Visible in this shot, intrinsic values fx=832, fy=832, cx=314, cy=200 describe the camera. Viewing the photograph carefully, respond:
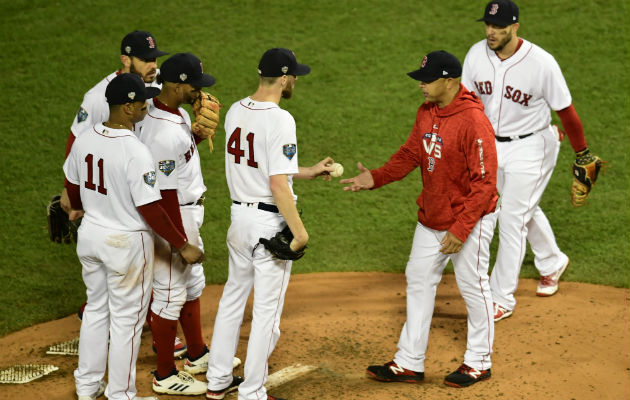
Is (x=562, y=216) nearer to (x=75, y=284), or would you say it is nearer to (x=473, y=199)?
(x=473, y=199)

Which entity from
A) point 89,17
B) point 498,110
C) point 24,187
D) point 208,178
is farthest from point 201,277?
point 89,17

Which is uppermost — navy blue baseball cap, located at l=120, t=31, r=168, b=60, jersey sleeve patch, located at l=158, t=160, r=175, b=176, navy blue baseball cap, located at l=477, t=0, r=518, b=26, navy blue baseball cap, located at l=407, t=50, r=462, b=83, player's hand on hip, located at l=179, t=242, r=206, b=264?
navy blue baseball cap, located at l=477, t=0, r=518, b=26

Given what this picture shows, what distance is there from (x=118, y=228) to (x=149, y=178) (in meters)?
0.34

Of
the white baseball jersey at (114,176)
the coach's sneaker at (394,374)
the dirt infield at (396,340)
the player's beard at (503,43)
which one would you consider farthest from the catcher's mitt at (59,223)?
the player's beard at (503,43)

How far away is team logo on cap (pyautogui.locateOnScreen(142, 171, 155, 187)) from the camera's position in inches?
171

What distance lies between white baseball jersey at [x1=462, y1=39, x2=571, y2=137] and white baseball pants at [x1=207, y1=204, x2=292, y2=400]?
82.1 inches

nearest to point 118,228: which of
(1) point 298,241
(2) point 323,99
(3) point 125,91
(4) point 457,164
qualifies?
(3) point 125,91

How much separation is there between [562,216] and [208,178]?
342 centimetres

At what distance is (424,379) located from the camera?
5145 millimetres

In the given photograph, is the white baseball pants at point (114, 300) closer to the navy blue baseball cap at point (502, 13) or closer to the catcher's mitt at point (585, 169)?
the navy blue baseball cap at point (502, 13)

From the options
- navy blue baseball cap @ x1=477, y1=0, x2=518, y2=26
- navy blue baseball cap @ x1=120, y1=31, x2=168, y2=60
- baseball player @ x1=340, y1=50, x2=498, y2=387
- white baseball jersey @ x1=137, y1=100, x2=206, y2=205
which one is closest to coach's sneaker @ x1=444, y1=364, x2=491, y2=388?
baseball player @ x1=340, y1=50, x2=498, y2=387

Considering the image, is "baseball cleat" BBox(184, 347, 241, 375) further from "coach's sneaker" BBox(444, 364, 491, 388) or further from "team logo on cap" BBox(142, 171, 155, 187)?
"team logo on cap" BBox(142, 171, 155, 187)

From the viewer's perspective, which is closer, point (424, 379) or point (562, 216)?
point (424, 379)

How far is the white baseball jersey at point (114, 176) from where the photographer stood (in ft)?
14.2
